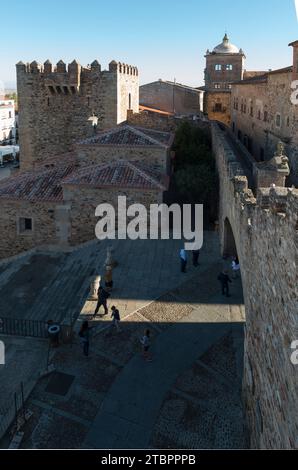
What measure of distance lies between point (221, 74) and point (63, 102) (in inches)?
878

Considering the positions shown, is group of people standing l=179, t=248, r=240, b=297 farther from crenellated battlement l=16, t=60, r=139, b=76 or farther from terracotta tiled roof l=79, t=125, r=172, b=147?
crenellated battlement l=16, t=60, r=139, b=76

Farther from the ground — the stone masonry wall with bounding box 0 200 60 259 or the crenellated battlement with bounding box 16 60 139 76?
the crenellated battlement with bounding box 16 60 139 76

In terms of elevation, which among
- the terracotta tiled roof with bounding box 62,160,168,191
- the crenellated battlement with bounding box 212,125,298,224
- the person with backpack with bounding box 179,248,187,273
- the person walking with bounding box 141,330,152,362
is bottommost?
the person walking with bounding box 141,330,152,362

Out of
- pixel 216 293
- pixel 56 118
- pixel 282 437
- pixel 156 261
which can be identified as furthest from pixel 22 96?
pixel 282 437

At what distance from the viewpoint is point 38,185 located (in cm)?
1900

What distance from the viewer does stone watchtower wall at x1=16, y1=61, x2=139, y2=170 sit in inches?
902

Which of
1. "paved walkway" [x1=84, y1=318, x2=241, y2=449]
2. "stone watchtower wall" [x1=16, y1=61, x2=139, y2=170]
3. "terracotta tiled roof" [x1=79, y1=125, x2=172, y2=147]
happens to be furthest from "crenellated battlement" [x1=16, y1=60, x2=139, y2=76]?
"paved walkway" [x1=84, y1=318, x2=241, y2=449]

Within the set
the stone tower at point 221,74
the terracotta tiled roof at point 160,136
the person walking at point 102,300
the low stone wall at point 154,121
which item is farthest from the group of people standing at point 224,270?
the stone tower at point 221,74

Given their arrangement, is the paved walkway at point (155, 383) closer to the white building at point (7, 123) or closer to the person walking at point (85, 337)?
the person walking at point (85, 337)

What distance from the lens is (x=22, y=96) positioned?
79.1 feet

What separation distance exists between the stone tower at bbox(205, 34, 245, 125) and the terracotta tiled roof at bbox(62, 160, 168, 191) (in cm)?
2426

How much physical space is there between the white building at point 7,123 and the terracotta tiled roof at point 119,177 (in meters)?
40.2

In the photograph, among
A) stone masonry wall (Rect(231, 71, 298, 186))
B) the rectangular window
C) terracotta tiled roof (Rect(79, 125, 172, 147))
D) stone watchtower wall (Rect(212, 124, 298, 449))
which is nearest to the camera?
stone watchtower wall (Rect(212, 124, 298, 449))
